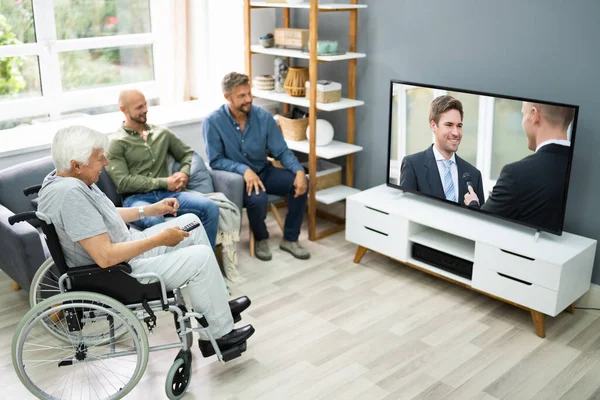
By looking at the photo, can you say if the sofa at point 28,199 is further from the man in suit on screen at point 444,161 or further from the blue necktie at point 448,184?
the blue necktie at point 448,184

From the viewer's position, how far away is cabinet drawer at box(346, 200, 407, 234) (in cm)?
379

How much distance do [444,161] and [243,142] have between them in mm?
1249

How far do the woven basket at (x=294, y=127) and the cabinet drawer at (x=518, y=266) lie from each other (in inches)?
62.1

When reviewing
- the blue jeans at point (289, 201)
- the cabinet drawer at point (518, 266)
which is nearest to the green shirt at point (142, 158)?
the blue jeans at point (289, 201)

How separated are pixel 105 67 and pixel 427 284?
2.75 meters

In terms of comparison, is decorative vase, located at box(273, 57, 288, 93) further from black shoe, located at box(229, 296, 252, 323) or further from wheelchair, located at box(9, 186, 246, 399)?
wheelchair, located at box(9, 186, 246, 399)

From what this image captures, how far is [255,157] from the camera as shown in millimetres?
4152

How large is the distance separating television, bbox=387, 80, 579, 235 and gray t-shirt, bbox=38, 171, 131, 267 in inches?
76.0

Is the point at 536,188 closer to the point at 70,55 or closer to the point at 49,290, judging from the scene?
the point at 49,290

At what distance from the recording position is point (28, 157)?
389 centimetres

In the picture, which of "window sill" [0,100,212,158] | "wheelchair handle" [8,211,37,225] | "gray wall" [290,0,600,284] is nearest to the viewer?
"wheelchair handle" [8,211,37,225]

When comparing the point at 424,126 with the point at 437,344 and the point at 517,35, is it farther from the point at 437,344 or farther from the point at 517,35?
the point at 437,344

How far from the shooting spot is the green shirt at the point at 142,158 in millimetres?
3674

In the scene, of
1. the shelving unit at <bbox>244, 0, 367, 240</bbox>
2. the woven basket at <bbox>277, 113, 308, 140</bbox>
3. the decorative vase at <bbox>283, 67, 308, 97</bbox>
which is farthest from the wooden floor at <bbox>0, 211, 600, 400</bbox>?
the decorative vase at <bbox>283, 67, 308, 97</bbox>
